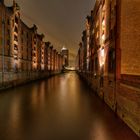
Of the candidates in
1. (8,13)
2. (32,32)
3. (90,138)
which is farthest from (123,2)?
(32,32)

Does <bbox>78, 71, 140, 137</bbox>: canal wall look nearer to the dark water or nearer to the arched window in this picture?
the dark water

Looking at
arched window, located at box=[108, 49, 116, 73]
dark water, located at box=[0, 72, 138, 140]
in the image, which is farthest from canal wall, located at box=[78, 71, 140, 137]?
arched window, located at box=[108, 49, 116, 73]

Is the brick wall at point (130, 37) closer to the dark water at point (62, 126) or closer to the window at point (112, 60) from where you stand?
the window at point (112, 60)

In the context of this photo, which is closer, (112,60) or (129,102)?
(129,102)

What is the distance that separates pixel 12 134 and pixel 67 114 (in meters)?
4.11

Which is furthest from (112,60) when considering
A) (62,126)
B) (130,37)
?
(62,126)

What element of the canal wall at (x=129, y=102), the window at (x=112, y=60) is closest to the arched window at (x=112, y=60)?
the window at (x=112, y=60)

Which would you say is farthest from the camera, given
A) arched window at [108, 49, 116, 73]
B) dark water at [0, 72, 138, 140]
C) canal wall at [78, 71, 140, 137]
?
arched window at [108, 49, 116, 73]

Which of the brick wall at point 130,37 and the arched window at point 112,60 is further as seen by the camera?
the arched window at point 112,60

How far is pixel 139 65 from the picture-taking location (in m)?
10.5

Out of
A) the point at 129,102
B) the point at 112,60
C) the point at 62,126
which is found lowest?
the point at 62,126

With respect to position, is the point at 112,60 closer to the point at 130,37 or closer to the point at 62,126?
the point at 130,37

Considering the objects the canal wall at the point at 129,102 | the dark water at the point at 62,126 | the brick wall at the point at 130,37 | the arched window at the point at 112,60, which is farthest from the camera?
the arched window at the point at 112,60

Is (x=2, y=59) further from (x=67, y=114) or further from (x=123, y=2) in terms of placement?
(x=123, y=2)
